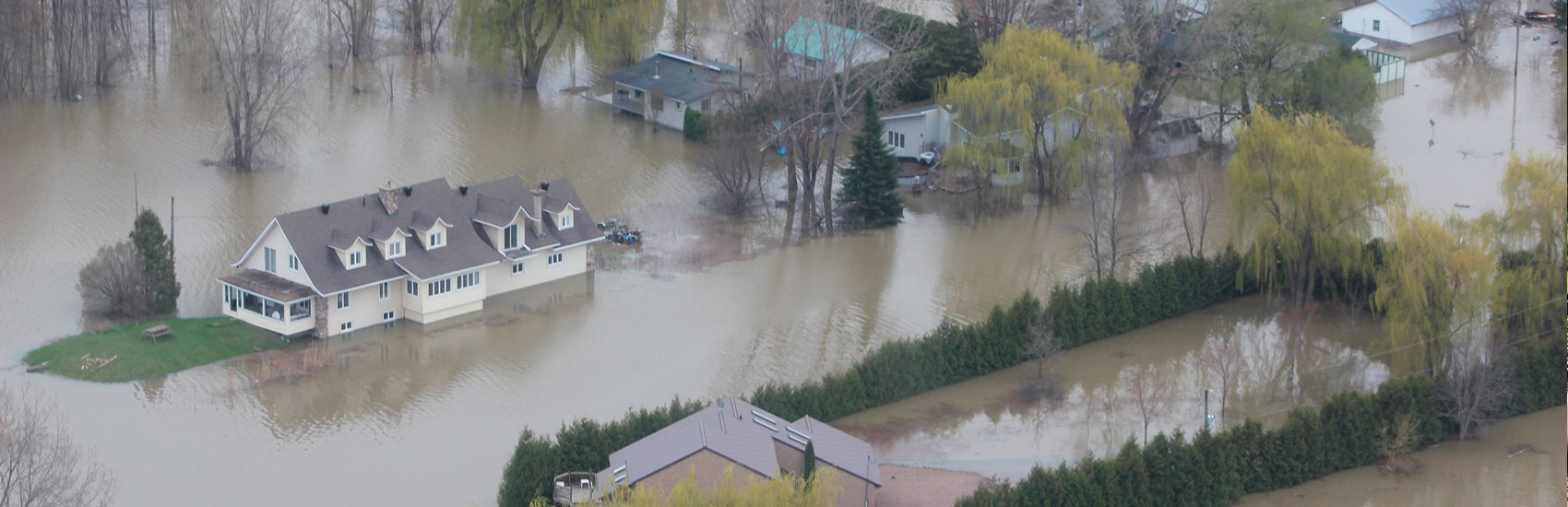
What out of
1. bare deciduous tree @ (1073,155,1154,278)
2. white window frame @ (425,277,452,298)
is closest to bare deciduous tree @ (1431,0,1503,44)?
bare deciduous tree @ (1073,155,1154,278)

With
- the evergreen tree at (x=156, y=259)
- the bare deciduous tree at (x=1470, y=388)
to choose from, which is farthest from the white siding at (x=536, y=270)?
the bare deciduous tree at (x=1470, y=388)

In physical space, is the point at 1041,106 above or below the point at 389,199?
above

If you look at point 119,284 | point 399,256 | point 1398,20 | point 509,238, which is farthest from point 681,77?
point 1398,20

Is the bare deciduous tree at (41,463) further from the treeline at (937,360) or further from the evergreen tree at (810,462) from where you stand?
the evergreen tree at (810,462)

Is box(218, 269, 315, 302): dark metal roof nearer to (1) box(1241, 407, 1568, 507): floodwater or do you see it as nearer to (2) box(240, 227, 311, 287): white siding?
(2) box(240, 227, 311, 287): white siding

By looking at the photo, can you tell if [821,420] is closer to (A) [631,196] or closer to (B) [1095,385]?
(B) [1095,385]

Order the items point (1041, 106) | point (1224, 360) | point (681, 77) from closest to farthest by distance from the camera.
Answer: point (1224, 360) → point (1041, 106) → point (681, 77)

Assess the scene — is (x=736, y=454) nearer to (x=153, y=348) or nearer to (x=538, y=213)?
(x=538, y=213)
